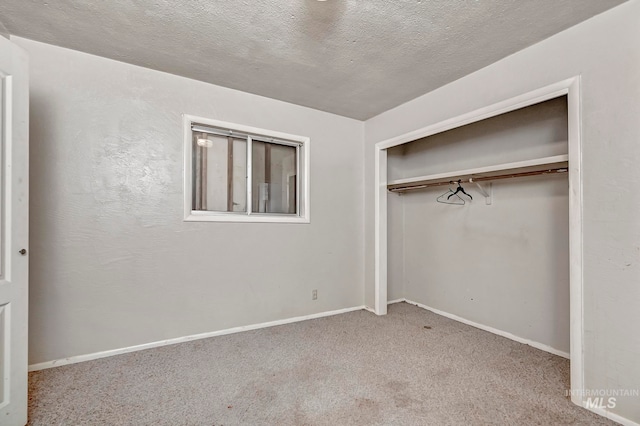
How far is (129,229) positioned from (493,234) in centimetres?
347

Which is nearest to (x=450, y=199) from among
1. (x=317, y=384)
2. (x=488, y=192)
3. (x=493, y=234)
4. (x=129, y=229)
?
(x=488, y=192)

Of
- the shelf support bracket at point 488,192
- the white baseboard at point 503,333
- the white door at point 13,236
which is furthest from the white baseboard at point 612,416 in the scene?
the white door at point 13,236

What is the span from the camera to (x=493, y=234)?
305cm

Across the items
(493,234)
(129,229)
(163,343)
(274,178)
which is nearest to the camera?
(129,229)

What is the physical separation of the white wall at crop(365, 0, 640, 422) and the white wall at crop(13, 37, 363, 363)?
2437 millimetres

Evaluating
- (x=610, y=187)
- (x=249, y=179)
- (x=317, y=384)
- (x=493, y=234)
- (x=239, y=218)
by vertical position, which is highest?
(x=249, y=179)

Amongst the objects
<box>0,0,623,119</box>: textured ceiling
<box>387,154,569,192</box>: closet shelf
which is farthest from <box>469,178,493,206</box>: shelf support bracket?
<box>0,0,623,119</box>: textured ceiling

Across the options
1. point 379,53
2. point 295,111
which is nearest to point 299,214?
point 295,111

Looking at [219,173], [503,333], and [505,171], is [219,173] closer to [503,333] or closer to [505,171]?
[505,171]

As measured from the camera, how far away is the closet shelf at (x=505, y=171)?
226 cm

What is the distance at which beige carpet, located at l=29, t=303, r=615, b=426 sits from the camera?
5.58 feet

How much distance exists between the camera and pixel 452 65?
2.44 m

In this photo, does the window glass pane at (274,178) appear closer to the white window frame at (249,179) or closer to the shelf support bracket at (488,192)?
the white window frame at (249,179)

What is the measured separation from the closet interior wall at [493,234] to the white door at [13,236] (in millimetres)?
3517
